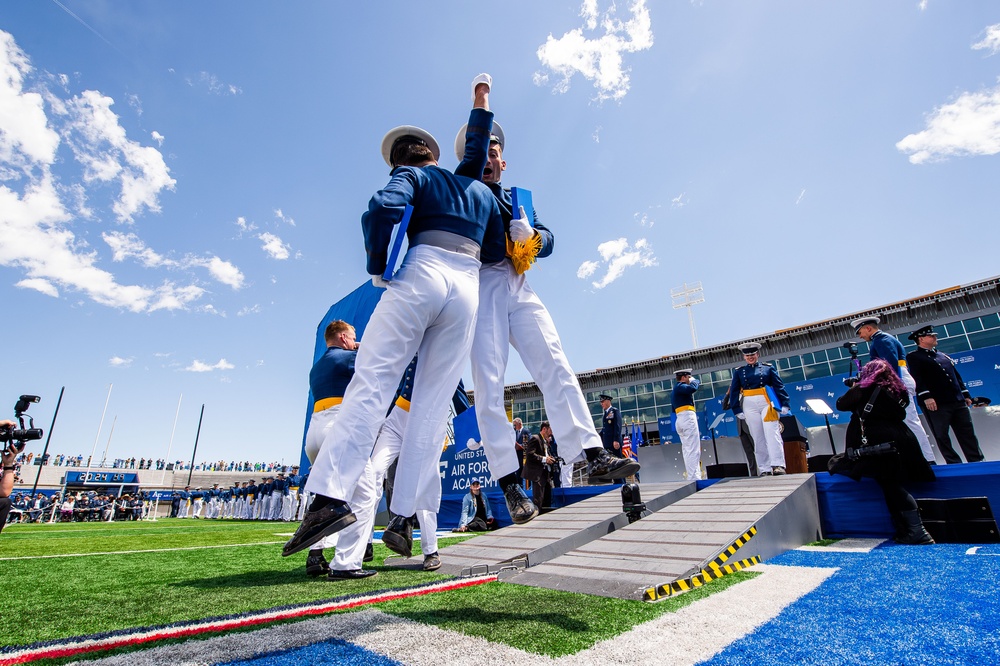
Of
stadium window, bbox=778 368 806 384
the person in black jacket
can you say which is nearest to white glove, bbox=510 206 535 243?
the person in black jacket

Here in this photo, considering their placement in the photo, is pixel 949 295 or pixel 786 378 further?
pixel 786 378

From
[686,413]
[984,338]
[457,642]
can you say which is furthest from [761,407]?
[984,338]

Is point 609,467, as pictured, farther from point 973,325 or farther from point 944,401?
point 973,325

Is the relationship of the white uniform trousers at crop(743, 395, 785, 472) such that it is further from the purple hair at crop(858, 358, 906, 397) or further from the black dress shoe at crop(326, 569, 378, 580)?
the black dress shoe at crop(326, 569, 378, 580)

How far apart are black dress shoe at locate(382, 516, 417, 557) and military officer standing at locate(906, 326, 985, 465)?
731 cm

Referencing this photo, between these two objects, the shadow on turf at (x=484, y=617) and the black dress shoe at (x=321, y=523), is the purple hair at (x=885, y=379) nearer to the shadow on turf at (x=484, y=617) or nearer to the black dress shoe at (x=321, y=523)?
the shadow on turf at (x=484, y=617)

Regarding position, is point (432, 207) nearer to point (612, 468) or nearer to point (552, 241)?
point (552, 241)

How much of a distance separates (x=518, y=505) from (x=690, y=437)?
9585 mm

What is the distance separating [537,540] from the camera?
4.00 metres

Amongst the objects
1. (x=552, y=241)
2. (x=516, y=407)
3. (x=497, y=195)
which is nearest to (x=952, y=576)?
(x=552, y=241)

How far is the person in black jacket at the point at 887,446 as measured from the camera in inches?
169

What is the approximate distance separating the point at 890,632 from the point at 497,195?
2.72m

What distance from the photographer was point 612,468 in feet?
7.72

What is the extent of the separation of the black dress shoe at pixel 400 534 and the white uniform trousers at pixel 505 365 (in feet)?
2.76
